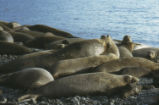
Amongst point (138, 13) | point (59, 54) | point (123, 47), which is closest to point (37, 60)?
point (59, 54)

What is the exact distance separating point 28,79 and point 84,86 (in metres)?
0.72

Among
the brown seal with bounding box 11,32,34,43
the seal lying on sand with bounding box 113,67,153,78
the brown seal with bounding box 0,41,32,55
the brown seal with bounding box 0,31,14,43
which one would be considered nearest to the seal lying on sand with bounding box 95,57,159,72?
the seal lying on sand with bounding box 113,67,153,78

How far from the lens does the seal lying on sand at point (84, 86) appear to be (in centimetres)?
444

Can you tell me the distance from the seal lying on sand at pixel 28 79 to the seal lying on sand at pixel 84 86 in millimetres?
197

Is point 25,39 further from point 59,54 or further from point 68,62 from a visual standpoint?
point 68,62

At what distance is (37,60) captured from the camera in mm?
5715

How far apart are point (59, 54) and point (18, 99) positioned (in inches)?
70.9

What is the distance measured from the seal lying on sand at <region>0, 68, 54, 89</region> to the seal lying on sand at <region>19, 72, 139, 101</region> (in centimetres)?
20

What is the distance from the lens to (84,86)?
15.0 ft

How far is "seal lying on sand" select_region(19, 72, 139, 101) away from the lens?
4.44 metres

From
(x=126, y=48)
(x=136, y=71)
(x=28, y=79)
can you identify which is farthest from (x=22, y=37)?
(x=28, y=79)

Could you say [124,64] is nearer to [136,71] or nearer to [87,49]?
[136,71]

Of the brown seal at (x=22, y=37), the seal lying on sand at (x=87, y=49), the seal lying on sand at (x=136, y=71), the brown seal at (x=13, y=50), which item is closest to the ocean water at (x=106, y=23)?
the brown seal at (x=22, y=37)

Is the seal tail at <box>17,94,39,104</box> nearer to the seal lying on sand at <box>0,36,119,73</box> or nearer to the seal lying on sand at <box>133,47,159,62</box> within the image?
the seal lying on sand at <box>0,36,119,73</box>
